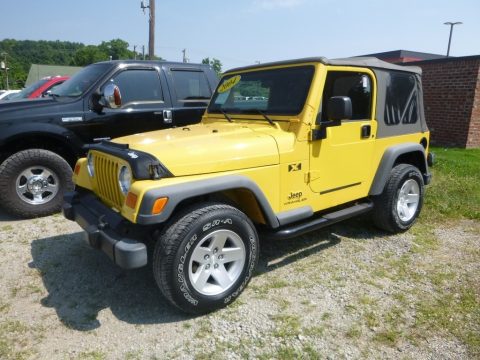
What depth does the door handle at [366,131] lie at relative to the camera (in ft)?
13.1

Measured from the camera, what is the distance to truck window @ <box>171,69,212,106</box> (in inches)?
233

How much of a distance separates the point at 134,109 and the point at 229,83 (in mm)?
1731

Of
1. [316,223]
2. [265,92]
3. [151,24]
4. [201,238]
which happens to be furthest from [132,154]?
[151,24]

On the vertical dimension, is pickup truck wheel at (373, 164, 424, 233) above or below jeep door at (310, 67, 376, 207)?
below

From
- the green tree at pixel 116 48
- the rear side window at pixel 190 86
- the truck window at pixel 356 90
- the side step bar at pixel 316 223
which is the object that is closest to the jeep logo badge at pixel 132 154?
the side step bar at pixel 316 223

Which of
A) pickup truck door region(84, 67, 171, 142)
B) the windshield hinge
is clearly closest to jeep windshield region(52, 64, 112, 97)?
Result: pickup truck door region(84, 67, 171, 142)

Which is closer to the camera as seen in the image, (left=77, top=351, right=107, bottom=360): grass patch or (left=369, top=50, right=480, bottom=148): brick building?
(left=77, top=351, right=107, bottom=360): grass patch

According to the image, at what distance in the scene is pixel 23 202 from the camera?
4969mm

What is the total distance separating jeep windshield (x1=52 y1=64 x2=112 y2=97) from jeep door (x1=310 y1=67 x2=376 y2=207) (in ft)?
10.8

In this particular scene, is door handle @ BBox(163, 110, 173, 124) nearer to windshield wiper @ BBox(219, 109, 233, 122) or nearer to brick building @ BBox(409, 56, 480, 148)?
windshield wiper @ BBox(219, 109, 233, 122)

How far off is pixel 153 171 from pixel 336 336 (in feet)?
5.78

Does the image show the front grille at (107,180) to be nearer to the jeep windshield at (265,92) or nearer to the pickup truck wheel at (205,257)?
the pickup truck wheel at (205,257)

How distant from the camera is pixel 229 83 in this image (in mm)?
4422

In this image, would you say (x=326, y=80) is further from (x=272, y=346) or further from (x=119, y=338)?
(x=119, y=338)
